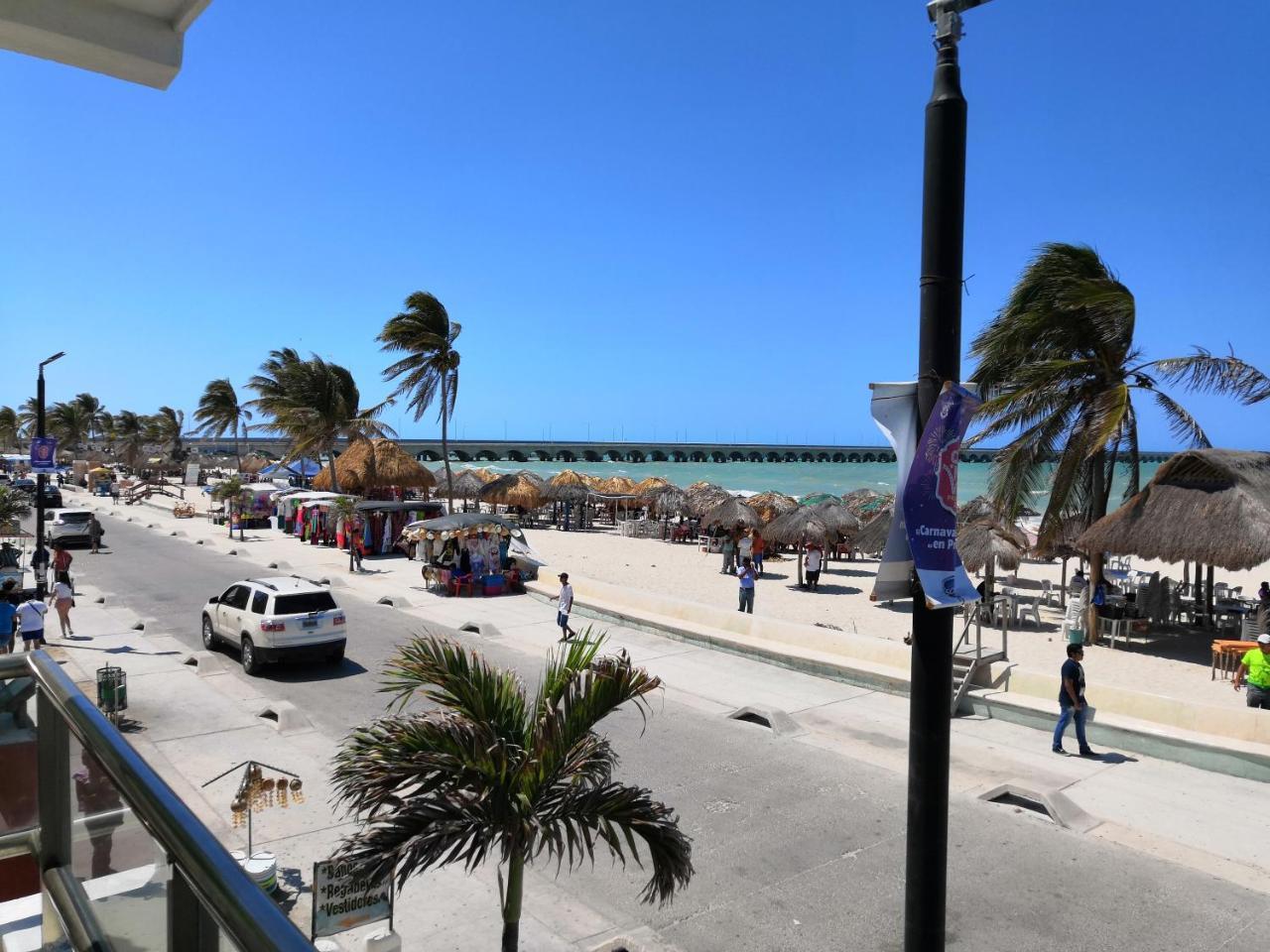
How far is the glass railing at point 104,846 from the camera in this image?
1.29m

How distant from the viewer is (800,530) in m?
24.3

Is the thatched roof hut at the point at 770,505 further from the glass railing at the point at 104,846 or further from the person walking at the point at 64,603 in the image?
the glass railing at the point at 104,846

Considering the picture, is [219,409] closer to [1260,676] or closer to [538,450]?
[1260,676]

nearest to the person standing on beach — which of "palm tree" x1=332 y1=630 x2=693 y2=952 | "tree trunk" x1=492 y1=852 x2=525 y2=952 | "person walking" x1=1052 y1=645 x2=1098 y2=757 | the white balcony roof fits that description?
"person walking" x1=1052 y1=645 x2=1098 y2=757

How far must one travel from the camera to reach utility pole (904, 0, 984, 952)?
380 cm

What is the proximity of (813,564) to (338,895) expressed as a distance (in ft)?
66.8

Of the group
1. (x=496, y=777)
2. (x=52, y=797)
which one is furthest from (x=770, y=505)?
(x=52, y=797)

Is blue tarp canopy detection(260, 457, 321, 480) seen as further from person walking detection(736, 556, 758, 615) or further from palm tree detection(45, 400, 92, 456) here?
palm tree detection(45, 400, 92, 456)

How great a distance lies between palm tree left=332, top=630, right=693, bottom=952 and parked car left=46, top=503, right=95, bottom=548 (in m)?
29.4

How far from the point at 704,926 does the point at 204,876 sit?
18.4 ft

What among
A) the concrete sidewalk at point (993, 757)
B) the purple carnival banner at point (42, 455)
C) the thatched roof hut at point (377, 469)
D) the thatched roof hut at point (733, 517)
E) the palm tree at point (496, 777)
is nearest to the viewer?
the palm tree at point (496, 777)

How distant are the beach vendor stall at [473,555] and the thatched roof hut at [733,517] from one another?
297 inches

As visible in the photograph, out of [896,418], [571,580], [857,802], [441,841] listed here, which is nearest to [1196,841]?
[857,802]

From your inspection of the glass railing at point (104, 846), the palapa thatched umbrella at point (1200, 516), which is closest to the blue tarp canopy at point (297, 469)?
the palapa thatched umbrella at point (1200, 516)
